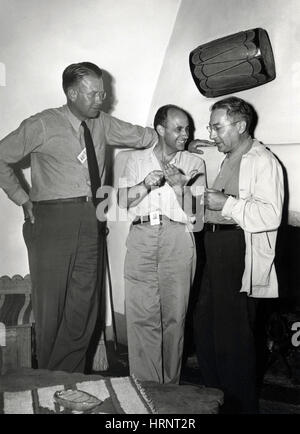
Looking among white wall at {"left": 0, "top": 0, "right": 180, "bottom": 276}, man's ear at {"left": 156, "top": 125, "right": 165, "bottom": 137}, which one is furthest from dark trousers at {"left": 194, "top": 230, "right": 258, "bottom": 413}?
white wall at {"left": 0, "top": 0, "right": 180, "bottom": 276}

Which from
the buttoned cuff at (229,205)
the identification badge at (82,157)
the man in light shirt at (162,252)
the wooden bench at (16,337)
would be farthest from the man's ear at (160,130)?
the wooden bench at (16,337)

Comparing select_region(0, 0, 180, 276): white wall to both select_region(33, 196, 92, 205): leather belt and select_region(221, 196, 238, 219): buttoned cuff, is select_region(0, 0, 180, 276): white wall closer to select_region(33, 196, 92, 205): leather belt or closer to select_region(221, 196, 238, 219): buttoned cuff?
select_region(33, 196, 92, 205): leather belt

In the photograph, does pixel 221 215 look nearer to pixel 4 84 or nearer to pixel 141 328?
pixel 141 328

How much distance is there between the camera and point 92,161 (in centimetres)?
303

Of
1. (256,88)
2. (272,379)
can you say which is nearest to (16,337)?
(272,379)

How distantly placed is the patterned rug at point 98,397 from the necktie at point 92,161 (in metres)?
1.31

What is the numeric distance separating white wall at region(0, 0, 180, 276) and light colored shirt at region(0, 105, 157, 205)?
0.46 metres

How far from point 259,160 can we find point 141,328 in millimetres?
1285

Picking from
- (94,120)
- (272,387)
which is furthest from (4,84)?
(272,387)

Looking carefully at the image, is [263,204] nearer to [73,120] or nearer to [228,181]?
[228,181]

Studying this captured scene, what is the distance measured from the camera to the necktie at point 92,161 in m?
3.02

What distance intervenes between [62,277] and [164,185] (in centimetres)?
88
